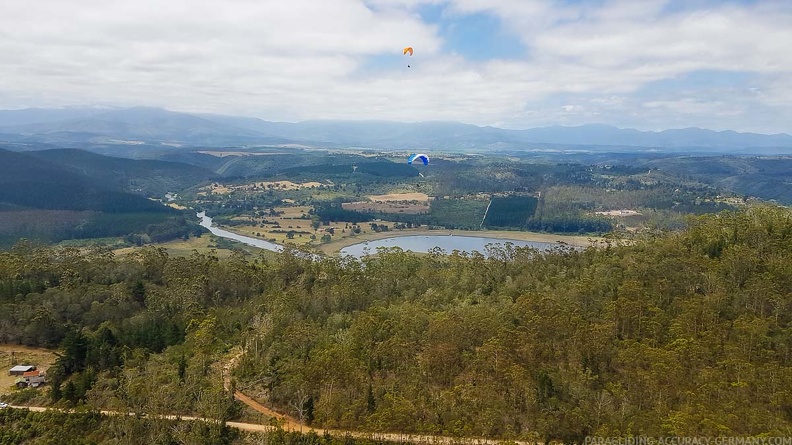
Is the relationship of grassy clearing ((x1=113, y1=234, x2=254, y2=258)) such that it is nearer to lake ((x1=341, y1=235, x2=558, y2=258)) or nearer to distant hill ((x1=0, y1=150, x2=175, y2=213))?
lake ((x1=341, y1=235, x2=558, y2=258))

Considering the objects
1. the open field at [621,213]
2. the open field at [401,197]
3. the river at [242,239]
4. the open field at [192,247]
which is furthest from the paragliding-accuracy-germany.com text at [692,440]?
the open field at [401,197]

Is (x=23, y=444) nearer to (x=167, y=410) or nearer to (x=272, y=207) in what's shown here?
(x=167, y=410)

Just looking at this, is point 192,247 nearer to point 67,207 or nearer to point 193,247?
point 193,247

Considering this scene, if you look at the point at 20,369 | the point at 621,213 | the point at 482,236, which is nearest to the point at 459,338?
the point at 20,369

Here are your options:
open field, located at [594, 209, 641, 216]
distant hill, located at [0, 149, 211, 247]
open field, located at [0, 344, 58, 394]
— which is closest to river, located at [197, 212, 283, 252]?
distant hill, located at [0, 149, 211, 247]

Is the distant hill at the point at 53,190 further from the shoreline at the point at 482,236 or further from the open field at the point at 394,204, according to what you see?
the shoreline at the point at 482,236

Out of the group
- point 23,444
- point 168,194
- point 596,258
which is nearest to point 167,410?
point 23,444
